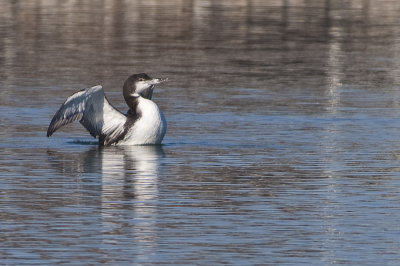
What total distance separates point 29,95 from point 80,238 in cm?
1292

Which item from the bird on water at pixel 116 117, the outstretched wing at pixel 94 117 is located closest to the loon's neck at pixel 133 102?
the bird on water at pixel 116 117

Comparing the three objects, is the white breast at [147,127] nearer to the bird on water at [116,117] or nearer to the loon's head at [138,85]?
the bird on water at [116,117]

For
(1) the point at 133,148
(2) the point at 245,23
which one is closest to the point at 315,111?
(1) the point at 133,148

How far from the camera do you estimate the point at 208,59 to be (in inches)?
1419

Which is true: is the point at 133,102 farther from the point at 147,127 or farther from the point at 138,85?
the point at 147,127

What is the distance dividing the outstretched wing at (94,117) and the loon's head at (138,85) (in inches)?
13.7

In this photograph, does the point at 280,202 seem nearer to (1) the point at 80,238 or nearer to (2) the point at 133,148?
(1) the point at 80,238

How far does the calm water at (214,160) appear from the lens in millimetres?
13680

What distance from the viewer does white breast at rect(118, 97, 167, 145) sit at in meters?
20.6

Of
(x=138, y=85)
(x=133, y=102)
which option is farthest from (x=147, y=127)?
(x=138, y=85)

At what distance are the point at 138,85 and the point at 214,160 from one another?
258 centimetres

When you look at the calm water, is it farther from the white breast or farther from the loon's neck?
the loon's neck

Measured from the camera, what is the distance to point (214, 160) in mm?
19188

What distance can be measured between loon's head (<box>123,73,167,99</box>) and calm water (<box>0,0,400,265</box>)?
31.1 inches
